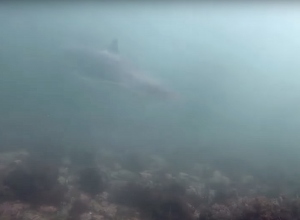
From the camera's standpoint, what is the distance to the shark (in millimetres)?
12031

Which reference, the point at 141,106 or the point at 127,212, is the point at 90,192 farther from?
the point at 141,106

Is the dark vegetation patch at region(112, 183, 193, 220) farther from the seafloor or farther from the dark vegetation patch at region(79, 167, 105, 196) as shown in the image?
the dark vegetation patch at region(79, 167, 105, 196)

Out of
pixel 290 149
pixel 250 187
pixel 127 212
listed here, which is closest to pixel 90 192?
pixel 127 212

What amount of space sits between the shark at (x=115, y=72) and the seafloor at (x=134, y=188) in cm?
273

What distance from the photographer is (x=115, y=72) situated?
471 inches

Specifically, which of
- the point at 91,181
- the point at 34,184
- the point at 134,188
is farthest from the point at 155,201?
the point at 34,184

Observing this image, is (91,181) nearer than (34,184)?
No

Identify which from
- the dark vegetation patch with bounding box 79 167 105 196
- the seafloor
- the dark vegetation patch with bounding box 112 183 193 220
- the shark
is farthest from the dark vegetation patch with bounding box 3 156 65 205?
the shark

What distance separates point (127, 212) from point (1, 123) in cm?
818

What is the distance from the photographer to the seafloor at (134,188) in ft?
19.8

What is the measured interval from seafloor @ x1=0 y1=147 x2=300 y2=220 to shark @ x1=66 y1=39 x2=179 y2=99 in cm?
273

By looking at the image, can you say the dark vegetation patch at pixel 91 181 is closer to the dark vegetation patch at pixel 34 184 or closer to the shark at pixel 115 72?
the dark vegetation patch at pixel 34 184

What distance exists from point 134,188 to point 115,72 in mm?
5604

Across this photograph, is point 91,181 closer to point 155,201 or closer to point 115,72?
point 155,201
